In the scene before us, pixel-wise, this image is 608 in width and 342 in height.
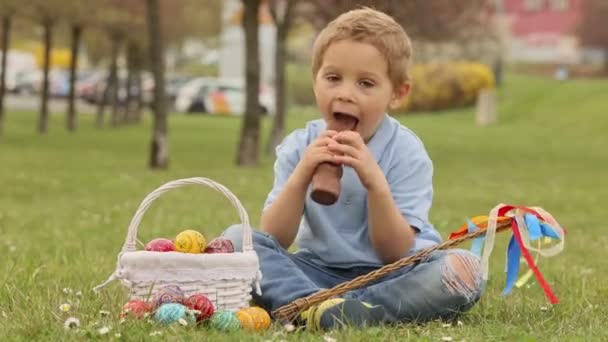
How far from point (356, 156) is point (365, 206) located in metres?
0.48

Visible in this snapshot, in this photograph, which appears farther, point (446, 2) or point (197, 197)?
point (446, 2)

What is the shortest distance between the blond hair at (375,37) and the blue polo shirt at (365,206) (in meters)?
0.28

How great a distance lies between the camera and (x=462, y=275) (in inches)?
191

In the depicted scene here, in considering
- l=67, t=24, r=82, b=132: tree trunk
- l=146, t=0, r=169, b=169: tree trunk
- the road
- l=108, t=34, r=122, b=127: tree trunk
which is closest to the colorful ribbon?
l=146, t=0, r=169, b=169: tree trunk

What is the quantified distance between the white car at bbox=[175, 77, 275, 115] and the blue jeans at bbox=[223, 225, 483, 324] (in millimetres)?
43989

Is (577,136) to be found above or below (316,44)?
below

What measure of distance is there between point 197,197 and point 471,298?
9299 millimetres

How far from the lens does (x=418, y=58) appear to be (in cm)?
5362

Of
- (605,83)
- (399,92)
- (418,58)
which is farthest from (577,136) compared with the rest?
(399,92)

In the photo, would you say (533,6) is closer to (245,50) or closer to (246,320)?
(245,50)

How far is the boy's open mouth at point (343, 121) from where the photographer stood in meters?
4.89

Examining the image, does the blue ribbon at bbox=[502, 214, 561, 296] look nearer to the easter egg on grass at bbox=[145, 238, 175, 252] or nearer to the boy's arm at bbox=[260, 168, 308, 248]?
the boy's arm at bbox=[260, 168, 308, 248]

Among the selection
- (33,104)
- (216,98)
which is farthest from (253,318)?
(33,104)

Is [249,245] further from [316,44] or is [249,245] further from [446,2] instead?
[446,2]
